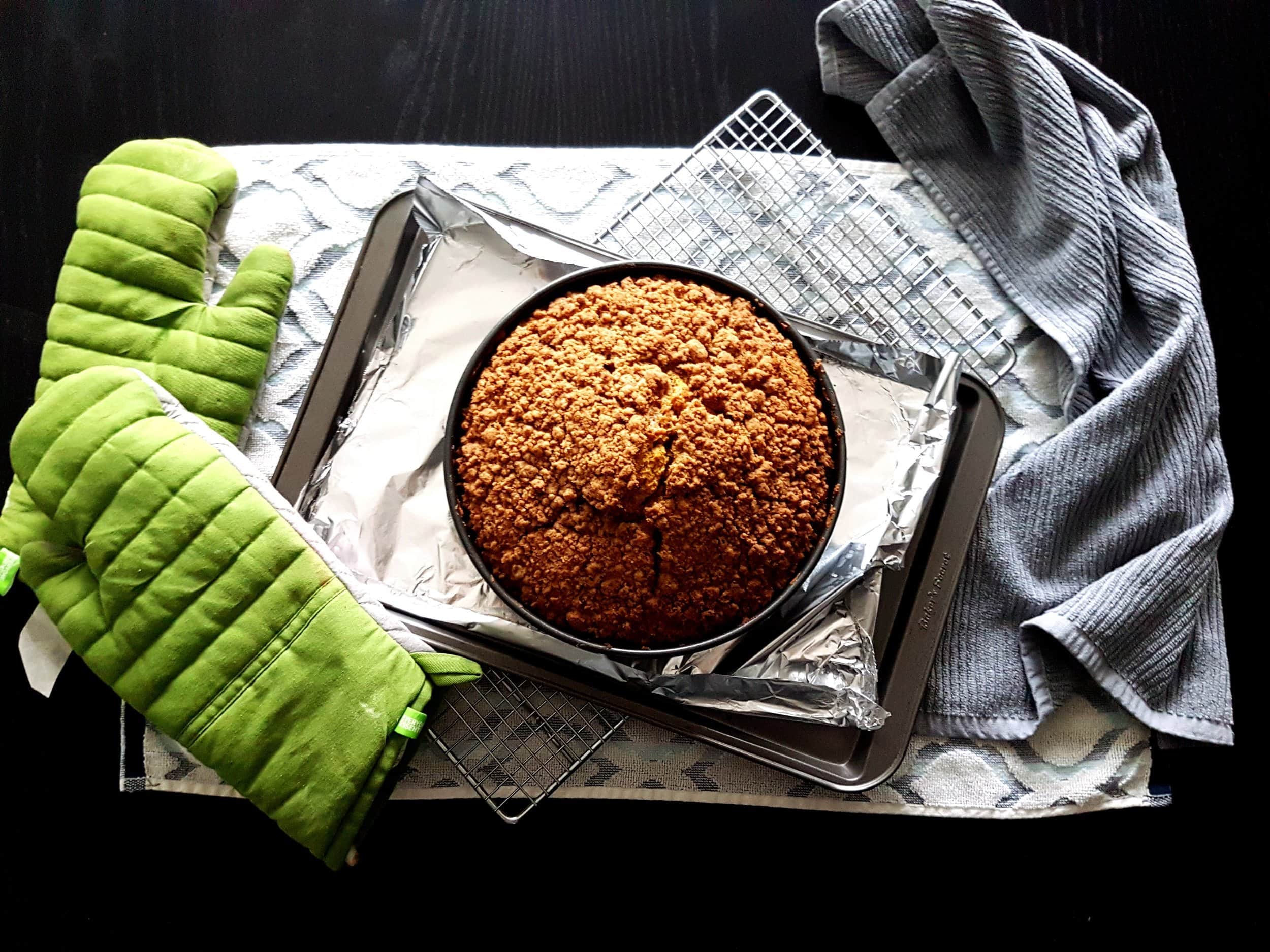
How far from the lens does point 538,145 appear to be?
5.00 feet

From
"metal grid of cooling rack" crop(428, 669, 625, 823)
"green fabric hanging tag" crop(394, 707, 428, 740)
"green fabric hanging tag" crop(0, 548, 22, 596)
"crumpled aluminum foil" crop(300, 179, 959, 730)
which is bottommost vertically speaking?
"metal grid of cooling rack" crop(428, 669, 625, 823)

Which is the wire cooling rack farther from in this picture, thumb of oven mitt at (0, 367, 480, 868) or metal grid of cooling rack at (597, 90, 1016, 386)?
thumb of oven mitt at (0, 367, 480, 868)

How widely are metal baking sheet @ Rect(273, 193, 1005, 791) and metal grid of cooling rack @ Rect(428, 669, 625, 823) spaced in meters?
0.08

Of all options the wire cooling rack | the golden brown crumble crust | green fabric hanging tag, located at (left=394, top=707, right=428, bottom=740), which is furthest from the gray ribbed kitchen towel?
green fabric hanging tag, located at (left=394, top=707, right=428, bottom=740)

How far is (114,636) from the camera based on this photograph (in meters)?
1.22

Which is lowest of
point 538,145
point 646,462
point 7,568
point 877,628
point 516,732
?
point 516,732

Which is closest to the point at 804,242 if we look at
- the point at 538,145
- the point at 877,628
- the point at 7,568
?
the point at 538,145

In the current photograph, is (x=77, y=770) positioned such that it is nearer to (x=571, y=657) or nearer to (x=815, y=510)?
(x=571, y=657)

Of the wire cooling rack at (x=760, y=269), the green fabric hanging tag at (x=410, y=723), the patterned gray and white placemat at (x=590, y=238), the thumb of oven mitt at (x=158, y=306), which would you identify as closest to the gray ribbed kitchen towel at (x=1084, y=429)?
the patterned gray and white placemat at (x=590, y=238)

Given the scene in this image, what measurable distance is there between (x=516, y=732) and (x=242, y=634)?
0.40 metres

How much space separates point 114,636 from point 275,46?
1.01 m

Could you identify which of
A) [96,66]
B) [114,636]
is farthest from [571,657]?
[96,66]

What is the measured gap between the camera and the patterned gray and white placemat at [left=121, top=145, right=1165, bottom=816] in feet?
4.53

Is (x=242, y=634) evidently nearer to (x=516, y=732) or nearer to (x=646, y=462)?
(x=516, y=732)
